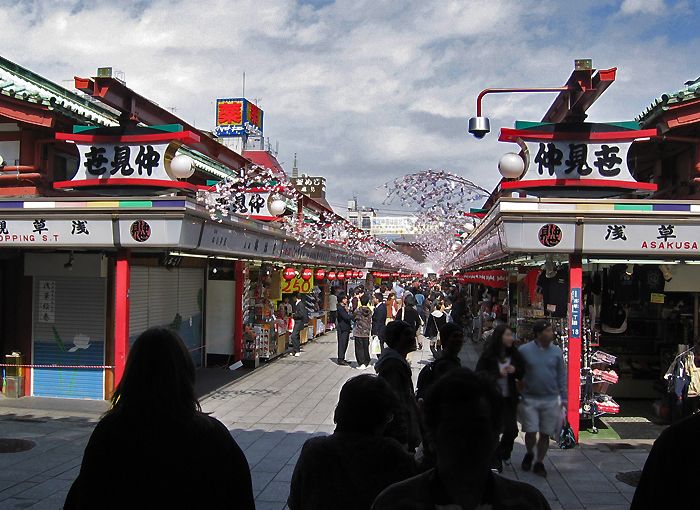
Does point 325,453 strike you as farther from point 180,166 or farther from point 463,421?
point 180,166

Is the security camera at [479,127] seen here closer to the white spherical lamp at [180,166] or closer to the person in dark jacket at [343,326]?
the white spherical lamp at [180,166]

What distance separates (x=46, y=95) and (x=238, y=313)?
764cm

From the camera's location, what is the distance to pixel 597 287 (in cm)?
1126

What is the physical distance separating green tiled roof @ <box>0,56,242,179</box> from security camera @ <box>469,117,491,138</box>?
22.8 ft

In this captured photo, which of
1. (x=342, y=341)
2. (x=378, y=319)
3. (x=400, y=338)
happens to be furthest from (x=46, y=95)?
(x=342, y=341)

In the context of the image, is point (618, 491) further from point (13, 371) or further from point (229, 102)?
point (229, 102)

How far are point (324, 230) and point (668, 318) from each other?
11438mm

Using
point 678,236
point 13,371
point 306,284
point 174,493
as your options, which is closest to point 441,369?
point 174,493

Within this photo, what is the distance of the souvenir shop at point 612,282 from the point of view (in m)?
9.38

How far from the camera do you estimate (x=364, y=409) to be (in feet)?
11.2

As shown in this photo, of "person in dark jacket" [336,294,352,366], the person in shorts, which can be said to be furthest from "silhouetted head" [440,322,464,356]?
"person in dark jacket" [336,294,352,366]

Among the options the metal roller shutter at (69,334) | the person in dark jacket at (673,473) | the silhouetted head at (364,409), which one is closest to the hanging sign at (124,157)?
the metal roller shutter at (69,334)

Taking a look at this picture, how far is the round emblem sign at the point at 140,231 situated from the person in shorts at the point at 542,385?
5.90 meters

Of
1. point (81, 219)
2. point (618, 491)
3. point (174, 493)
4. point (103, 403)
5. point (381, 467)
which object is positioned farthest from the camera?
point (103, 403)
